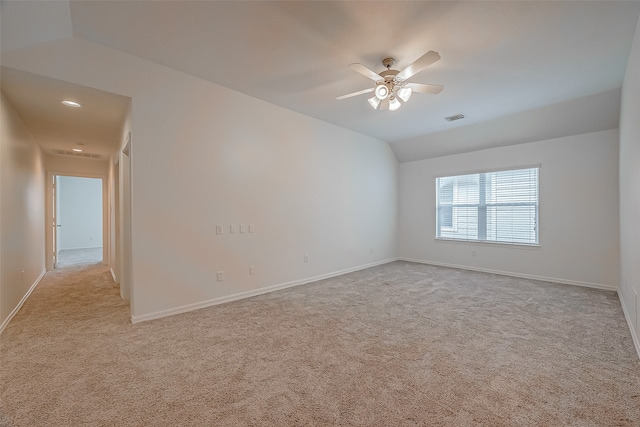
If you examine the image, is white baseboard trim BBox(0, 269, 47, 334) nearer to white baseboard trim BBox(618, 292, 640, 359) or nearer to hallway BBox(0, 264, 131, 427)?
hallway BBox(0, 264, 131, 427)

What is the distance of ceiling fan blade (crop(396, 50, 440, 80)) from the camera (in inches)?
92.3

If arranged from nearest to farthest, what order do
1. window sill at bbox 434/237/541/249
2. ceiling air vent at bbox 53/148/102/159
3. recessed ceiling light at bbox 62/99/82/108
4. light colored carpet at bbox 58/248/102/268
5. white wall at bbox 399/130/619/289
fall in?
1. recessed ceiling light at bbox 62/99/82/108
2. white wall at bbox 399/130/619/289
3. window sill at bbox 434/237/541/249
4. ceiling air vent at bbox 53/148/102/159
5. light colored carpet at bbox 58/248/102/268

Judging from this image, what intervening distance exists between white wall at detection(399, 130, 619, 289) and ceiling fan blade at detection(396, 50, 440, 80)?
12.4 feet

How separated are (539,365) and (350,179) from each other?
13.3 ft

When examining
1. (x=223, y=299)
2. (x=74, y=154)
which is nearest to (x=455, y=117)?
(x=223, y=299)

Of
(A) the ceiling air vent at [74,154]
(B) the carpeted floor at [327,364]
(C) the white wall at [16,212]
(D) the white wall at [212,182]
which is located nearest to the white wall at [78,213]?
(A) the ceiling air vent at [74,154]

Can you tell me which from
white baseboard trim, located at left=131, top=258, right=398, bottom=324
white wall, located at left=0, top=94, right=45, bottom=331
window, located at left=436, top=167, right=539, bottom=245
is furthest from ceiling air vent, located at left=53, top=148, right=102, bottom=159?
window, located at left=436, top=167, right=539, bottom=245

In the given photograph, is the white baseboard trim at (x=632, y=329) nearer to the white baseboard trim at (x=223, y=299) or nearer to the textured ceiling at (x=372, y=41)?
the textured ceiling at (x=372, y=41)

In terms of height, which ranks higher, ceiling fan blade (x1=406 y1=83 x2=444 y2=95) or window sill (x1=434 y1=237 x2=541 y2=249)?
ceiling fan blade (x1=406 y1=83 x2=444 y2=95)

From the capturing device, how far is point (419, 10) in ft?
7.28

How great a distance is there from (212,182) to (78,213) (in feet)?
29.2

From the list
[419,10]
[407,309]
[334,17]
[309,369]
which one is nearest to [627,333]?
[407,309]

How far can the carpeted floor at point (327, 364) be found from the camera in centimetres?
163

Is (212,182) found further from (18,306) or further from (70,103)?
(18,306)
